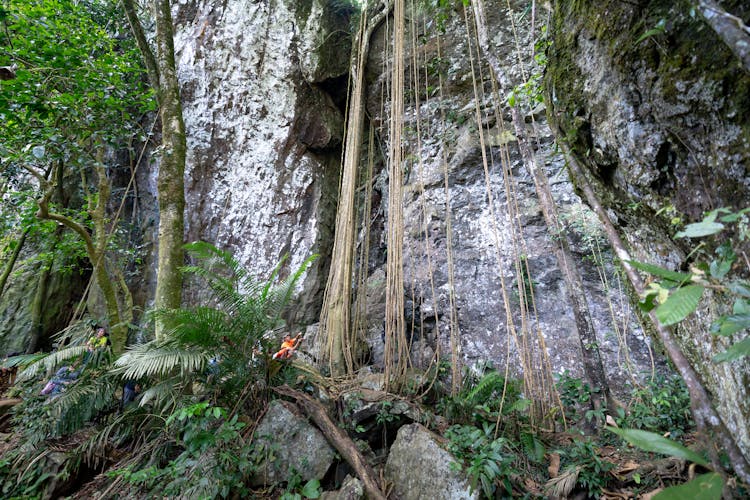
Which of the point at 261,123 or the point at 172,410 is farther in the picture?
the point at 261,123

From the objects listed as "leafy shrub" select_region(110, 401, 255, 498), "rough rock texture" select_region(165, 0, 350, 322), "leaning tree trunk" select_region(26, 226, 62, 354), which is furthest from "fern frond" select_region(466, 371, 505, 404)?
"leaning tree trunk" select_region(26, 226, 62, 354)

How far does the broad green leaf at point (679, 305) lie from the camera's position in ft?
1.74

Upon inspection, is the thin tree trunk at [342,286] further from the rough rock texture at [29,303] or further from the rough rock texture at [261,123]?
the rough rock texture at [29,303]

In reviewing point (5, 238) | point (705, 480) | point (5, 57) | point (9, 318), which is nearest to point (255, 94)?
point (5, 57)

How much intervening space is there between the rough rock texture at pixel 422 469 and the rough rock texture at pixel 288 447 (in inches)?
13.8

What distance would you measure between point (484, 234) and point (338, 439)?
89.4 inches

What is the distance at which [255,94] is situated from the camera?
4.56 metres

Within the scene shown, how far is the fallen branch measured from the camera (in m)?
1.69

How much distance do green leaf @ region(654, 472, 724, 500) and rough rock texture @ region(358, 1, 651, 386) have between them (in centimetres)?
205

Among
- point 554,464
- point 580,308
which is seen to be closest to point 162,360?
point 554,464

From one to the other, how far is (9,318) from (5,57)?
153 inches

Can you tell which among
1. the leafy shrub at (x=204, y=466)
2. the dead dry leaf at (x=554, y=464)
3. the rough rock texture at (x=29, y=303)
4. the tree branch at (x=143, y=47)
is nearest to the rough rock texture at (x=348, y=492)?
the leafy shrub at (x=204, y=466)

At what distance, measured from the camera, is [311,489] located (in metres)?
1.72

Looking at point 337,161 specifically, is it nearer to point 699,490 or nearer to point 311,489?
point 311,489
